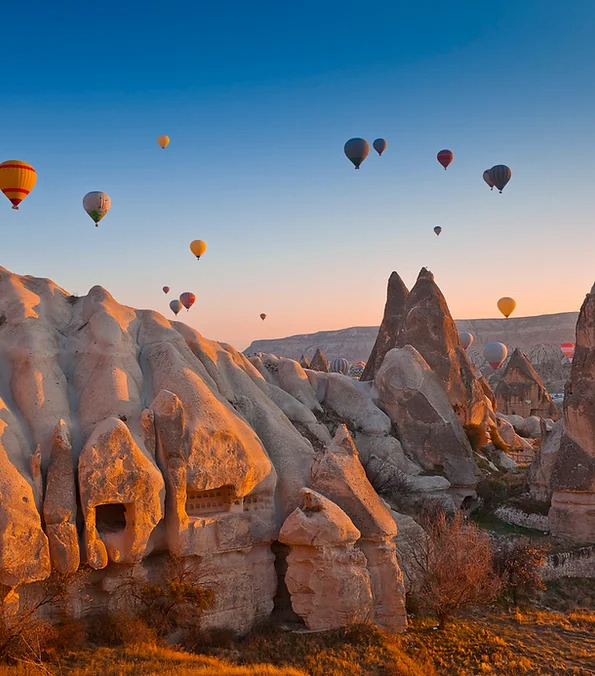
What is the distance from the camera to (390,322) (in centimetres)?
3278

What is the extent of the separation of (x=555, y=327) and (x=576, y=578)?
115402 mm

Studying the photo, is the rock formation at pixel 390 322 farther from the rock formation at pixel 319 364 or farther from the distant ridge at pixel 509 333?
the distant ridge at pixel 509 333

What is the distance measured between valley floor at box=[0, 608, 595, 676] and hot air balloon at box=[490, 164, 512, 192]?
77.5 ft

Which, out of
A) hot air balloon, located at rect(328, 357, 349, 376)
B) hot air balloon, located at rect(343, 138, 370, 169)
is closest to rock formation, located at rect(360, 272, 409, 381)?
hot air balloon, located at rect(343, 138, 370, 169)

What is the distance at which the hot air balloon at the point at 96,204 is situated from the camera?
25547 mm

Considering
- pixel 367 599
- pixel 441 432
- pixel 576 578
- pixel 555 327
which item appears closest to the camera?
pixel 367 599

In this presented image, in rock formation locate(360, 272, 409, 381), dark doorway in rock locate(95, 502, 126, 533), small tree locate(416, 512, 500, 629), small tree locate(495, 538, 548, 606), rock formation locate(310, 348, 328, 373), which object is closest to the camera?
dark doorway in rock locate(95, 502, 126, 533)

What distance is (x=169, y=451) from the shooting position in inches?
507

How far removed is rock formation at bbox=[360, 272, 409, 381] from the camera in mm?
31719

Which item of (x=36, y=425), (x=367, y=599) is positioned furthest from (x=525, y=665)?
(x=36, y=425)

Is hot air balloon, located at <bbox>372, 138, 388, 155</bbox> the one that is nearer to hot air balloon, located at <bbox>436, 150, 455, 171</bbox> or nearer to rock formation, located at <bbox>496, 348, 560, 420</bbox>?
hot air balloon, located at <bbox>436, 150, 455, 171</bbox>

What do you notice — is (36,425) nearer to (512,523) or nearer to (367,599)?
(367,599)

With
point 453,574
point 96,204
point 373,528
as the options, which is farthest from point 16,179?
point 453,574

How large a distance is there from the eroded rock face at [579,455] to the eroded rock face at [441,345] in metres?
6.28
